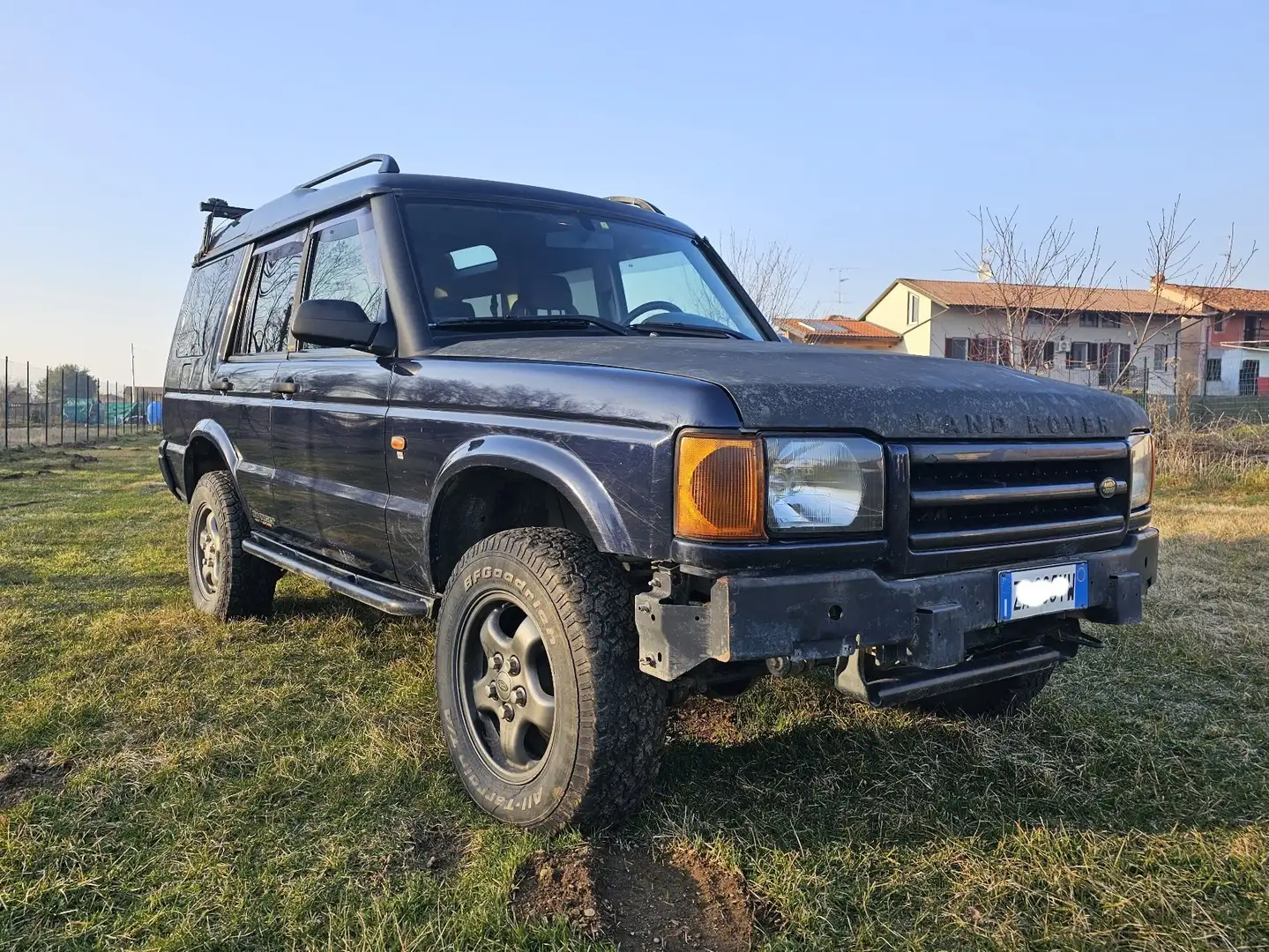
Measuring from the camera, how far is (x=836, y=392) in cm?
212

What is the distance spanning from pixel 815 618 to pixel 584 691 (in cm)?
61

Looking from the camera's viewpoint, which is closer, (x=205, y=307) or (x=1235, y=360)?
(x=205, y=307)

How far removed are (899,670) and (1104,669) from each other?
7.10 feet

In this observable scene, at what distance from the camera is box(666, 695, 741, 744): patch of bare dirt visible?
3.06 meters

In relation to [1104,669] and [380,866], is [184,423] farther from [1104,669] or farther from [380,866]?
[1104,669]

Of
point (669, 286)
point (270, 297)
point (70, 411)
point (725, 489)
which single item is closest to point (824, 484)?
point (725, 489)

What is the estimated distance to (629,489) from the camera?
2123 millimetres

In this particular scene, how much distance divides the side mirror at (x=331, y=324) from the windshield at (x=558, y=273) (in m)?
0.27

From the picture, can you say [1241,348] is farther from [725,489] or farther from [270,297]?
[725,489]

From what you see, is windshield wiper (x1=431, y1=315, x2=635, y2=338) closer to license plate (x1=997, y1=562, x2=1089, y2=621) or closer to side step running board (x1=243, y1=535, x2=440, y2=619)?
side step running board (x1=243, y1=535, x2=440, y2=619)

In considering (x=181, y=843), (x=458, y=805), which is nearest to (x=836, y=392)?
(x=458, y=805)

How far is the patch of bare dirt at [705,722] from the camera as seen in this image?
3.06 m

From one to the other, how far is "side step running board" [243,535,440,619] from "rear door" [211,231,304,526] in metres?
0.15

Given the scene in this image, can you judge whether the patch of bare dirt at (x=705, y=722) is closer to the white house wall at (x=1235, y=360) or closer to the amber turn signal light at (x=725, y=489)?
the amber turn signal light at (x=725, y=489)
